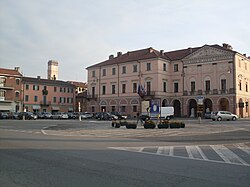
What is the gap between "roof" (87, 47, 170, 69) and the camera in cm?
6825

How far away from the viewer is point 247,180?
7781mm

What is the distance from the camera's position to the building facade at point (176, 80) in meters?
59.7

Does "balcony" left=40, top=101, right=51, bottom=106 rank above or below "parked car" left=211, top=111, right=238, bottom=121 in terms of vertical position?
above

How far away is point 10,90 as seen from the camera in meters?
77.2

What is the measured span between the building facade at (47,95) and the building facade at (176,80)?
49.5ft

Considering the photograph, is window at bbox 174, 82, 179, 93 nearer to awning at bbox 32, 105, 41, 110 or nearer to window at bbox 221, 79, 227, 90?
window at bbox 221, 79, 227, 90

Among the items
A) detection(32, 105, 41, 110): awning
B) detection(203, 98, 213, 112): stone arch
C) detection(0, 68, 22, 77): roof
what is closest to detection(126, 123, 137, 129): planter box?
detection(203, 98, 213, 112): stone arch

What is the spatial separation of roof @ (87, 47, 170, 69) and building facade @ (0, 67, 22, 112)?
21021 mm

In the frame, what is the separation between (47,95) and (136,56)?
30512 millimetres

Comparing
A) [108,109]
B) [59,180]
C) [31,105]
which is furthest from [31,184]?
[31,105]

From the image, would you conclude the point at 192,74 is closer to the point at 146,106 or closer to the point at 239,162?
the point at 146,106

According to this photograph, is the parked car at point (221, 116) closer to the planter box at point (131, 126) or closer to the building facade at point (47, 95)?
the planter box at point (131, 126)

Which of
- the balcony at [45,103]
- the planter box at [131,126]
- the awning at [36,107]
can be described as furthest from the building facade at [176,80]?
the planter box at [131,126]

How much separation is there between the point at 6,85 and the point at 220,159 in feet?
239
